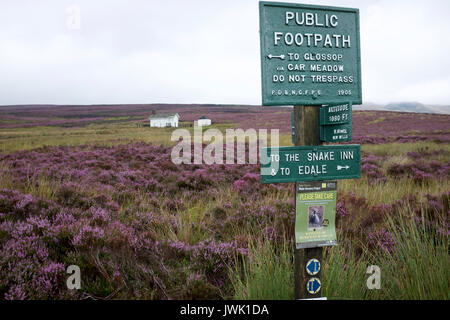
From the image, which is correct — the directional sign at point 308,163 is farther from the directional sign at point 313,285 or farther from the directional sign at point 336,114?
the directional sign at point 313,285

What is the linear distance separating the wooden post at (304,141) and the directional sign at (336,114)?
63 mm

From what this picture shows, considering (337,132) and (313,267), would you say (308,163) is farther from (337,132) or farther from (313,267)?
(313,267)

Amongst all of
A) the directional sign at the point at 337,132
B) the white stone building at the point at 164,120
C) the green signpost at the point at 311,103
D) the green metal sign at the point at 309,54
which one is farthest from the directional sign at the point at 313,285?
the white stone building at the point at 164,120

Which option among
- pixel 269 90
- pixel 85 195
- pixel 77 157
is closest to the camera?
pixel 269 90

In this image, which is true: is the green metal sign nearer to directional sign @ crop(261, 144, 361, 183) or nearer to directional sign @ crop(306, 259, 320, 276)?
directional sign @ crop(261, 144, 361, 183)

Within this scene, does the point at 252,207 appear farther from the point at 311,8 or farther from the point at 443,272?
the point at 311,8

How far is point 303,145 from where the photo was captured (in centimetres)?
267

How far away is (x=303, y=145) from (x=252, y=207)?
3.32 metres

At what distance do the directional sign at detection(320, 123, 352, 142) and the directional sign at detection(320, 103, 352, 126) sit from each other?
0.05 meters

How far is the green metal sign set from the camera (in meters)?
2.55

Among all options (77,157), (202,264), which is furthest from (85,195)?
(77,157)

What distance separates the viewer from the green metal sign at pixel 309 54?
2551mm

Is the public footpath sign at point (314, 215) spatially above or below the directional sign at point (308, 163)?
A: below

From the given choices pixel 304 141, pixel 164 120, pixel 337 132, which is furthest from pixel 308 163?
pixel 164 120
